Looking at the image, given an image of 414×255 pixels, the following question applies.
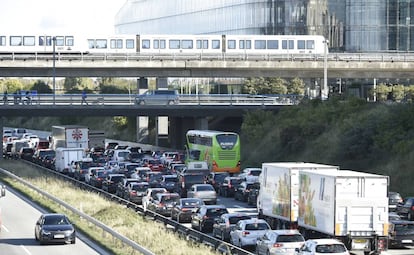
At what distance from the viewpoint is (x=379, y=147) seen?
6444cm

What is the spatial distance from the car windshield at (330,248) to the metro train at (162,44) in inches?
2465

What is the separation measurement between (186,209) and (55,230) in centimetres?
953

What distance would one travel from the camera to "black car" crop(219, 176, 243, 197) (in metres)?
59.5

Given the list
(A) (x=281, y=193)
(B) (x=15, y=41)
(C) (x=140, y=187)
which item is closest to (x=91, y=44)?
(B) (x=15, y=41)

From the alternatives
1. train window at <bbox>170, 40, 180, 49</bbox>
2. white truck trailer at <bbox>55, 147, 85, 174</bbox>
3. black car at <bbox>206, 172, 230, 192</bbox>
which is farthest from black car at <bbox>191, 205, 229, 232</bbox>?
train window at <bbox>170, 40, 180, 49</bbox>

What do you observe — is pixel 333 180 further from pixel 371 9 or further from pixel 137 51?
pixel 371 9

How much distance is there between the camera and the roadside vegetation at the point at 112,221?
3616cm

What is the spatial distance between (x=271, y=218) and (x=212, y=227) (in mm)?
2501

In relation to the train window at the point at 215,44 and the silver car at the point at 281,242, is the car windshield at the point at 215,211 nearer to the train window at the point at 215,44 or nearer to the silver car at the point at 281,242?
the silver car at the point at 281,242

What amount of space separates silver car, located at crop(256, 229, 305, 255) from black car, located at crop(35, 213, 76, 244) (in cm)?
793

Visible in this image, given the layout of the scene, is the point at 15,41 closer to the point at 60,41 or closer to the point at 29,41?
the point at 29,41

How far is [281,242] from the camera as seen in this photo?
1300 inches

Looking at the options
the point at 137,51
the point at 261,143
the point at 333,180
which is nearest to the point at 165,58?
the point at 137,51

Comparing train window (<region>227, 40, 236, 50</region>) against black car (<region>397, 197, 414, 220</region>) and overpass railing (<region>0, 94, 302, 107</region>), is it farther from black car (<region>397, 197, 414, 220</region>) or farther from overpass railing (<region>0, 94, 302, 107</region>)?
black car (<region>397, 197, 414, 220</region>)
